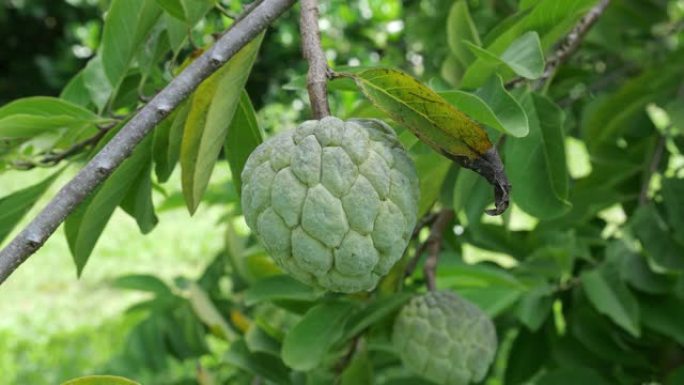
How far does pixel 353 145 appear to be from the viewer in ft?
2.62

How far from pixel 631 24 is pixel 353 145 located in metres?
1.63

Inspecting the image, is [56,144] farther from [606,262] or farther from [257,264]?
[606,262]

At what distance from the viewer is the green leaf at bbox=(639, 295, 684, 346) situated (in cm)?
169

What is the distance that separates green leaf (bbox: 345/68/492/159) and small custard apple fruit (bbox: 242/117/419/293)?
31mm

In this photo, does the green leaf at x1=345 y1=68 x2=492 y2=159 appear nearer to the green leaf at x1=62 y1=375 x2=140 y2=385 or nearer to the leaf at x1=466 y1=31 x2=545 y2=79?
the leaf at x1=466 y1=31 x2=545 y2=79

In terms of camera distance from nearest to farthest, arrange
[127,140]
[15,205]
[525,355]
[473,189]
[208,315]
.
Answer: [127,140], [15,205], [473,189], [208,315], [525,355]

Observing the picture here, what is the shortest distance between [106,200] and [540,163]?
0.55 meters

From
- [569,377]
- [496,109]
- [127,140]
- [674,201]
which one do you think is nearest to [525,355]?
[569,377]

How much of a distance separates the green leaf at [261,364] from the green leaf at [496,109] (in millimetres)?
662

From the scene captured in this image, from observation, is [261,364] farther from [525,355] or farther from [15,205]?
[525,355]

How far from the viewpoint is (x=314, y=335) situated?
53.2 inches

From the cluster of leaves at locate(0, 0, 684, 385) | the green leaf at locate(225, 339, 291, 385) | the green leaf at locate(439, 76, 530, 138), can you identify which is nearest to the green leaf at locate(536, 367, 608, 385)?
the cluster of leaves at locate(0, 0, 684, 385)

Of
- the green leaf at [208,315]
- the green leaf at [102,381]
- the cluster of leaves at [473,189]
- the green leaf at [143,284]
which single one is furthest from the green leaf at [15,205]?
the green leaf at [143,284]

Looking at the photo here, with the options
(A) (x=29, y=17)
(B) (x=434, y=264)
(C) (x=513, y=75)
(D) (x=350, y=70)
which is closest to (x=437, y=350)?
(B) (x=434, y=264)
